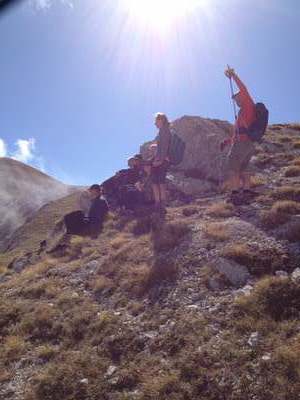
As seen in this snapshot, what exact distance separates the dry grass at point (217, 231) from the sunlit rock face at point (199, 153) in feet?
24.6

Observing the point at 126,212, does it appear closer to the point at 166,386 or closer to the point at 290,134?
the point at 166,386

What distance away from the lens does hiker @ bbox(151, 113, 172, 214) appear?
640 inches

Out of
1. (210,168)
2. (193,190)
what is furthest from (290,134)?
(193,190)

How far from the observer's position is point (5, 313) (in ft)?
37.0

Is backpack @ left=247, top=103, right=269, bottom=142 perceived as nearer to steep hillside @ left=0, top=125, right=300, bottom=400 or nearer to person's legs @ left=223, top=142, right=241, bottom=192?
person's legs @ left=223, top=142, right=241, bottom=192

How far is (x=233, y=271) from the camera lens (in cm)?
1008

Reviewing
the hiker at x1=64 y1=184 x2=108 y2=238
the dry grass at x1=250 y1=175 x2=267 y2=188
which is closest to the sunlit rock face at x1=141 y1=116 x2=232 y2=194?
the dry grass at x1=250 y1=175 x2=267 y2=188

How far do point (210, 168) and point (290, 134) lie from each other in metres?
9.97

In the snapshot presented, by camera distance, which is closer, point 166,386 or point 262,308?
point 166,386

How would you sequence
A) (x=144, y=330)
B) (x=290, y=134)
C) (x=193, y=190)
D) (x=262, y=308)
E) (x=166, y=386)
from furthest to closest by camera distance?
(x=290, y=134) < (x=193, y=190) < (x=144, y=330) < (x=262, y=308) < (x=166, y=386)

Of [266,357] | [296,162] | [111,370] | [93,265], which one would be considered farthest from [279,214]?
[296,162]

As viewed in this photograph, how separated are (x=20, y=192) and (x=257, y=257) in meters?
46.3

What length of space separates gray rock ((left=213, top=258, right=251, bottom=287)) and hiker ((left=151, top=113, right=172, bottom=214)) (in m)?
6.52

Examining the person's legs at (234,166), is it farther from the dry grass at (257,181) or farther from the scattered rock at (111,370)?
the scattered rock at (111,370)
